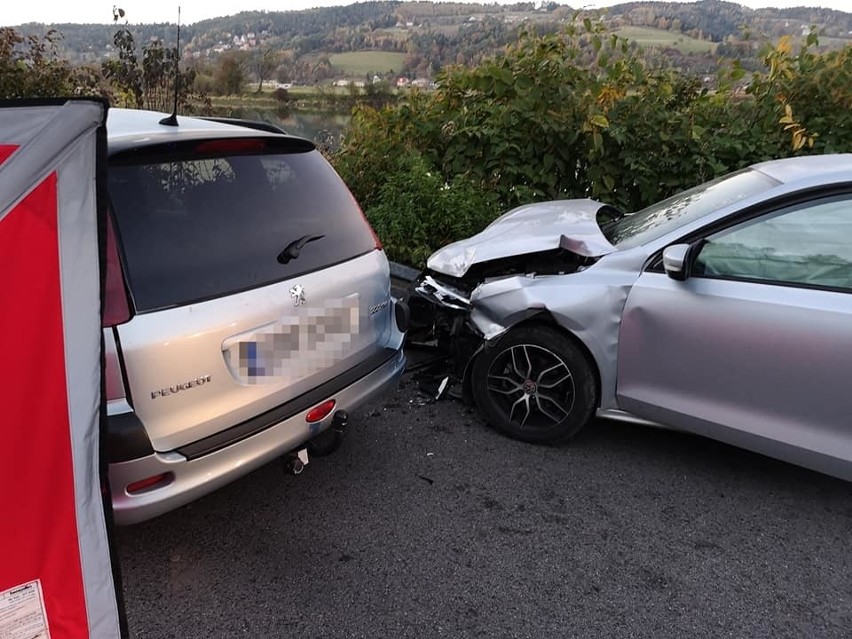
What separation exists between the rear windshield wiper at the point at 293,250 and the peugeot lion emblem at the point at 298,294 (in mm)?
121

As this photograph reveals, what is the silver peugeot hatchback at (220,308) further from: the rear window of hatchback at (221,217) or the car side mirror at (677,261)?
the car side mirror at (677,261)

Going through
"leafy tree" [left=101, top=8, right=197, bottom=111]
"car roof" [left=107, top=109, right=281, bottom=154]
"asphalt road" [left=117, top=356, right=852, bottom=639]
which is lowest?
"asphalt road" [left=117, top=356, right=852, bottom=639]

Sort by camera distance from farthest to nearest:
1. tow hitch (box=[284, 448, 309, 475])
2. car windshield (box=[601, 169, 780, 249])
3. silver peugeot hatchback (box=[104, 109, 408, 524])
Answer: car windshield (box=[601, 169, 780, 249])
tow hitch (box=[284, 448, 309, 475])
silver peugeot hatchback (box=[104, 109, 408, 524])

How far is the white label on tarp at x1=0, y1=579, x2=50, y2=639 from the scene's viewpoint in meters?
1.55

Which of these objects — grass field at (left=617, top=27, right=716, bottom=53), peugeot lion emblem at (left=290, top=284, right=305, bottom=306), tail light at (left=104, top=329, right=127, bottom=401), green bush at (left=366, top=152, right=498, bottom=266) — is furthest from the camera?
grass field at (left=617, top=27, right=716, bottom=53)

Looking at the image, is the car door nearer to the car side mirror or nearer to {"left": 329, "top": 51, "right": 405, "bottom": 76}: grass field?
the car side mirror

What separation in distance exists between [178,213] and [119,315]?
0.47 metres

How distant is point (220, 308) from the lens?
2393 mm

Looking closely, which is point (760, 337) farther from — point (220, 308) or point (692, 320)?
point (220, 308)

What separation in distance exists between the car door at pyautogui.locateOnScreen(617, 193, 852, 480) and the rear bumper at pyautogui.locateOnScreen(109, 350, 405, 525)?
1605mm

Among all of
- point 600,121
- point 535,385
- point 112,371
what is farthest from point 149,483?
point 600,121

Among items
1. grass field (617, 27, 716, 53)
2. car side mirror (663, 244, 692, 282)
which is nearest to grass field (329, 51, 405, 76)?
grass field (617, 27, 716, 53)

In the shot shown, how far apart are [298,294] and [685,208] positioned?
7.58 ft

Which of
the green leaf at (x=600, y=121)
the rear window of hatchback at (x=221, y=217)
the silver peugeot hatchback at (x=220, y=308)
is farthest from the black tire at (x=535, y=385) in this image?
the green leaf at (x=600, y=121)
